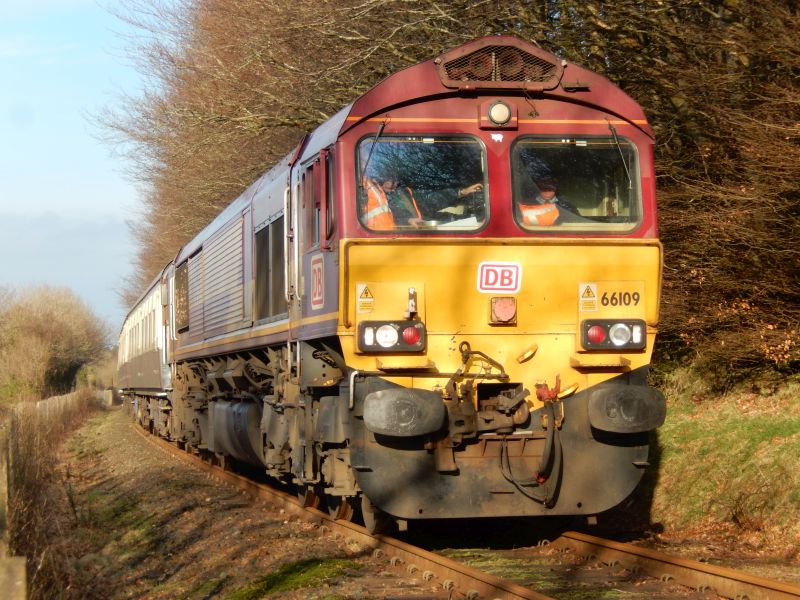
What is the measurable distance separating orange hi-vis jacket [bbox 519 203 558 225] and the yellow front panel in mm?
184

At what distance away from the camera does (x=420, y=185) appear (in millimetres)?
7898

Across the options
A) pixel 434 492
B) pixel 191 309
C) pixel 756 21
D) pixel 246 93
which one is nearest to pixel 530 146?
pixel 434 492

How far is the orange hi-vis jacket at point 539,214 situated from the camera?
7992 millimetres

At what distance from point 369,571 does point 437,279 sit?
2.09 meters

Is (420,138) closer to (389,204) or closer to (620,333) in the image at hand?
(389,204)

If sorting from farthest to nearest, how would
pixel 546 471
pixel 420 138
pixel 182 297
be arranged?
pixel 182 297 → pixel 420 138 → pixel 546 471

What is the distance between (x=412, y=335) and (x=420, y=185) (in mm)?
1100

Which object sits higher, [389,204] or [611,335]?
[389,204]

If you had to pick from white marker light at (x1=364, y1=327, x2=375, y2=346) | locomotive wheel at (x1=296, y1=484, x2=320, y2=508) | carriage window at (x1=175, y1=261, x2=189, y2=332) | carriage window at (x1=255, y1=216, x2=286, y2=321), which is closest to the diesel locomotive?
white marker light at (x1=364, y1=327, x2=375, y2=346)

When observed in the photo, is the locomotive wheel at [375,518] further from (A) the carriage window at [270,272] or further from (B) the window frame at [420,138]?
(B) the window frame at [420,138]

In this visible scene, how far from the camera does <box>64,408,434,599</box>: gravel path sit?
743 centimetres

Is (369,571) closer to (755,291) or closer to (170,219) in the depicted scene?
(755,291)

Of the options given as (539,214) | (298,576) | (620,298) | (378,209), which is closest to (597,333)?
(620,298)

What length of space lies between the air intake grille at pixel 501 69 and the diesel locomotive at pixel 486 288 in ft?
0.05
